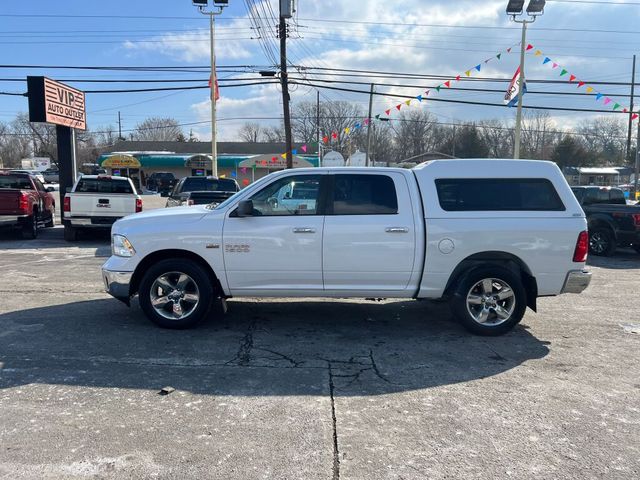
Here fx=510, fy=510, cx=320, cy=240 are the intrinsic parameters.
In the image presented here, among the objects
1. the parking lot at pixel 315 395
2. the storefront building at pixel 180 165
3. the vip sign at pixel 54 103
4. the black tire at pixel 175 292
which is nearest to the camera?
the parking lot at pixel 315 395

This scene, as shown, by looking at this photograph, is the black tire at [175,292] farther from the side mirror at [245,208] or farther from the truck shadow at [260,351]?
the side mirror at [245,208]

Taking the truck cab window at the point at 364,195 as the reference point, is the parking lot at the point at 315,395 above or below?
below

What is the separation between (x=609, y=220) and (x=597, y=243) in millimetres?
646

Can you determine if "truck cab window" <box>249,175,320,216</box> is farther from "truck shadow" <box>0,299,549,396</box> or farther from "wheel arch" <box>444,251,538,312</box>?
"wheel arch" <box>444,251,538,312</box>

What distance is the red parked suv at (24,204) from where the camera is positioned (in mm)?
13070

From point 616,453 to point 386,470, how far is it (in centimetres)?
157

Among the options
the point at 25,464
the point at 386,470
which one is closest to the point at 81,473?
the point at 25,464

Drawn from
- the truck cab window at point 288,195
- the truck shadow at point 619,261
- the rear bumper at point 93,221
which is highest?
the truck cab window at point 288,195

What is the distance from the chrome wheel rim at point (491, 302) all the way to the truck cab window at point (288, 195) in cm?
211

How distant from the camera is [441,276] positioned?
575 centimetres

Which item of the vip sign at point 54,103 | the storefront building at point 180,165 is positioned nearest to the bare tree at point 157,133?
the storefront building at point 180,165

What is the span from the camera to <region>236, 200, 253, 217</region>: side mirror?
5.66m

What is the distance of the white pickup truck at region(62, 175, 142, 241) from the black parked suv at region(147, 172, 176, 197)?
32090 mm

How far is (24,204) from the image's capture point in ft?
43.5
